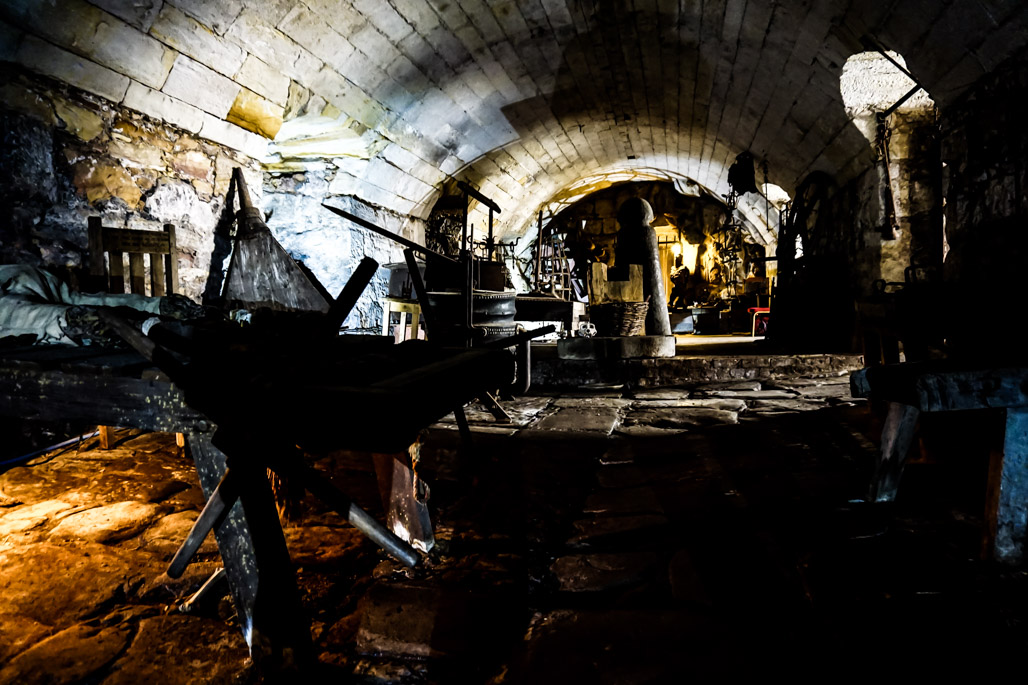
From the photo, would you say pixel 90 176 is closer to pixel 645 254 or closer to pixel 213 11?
pixel 213 11

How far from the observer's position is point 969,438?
3107 mm

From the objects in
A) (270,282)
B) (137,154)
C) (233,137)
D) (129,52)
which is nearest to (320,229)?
(233,137)

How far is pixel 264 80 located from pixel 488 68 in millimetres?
3073

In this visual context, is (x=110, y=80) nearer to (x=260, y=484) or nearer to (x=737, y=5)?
(x=260, y=484)

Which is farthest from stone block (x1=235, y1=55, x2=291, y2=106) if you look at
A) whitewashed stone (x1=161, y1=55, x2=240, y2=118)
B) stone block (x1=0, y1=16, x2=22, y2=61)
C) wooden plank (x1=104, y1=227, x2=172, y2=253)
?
wooden plank (x1=104, y1=227, x2=172, y2=253)

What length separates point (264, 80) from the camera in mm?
5711

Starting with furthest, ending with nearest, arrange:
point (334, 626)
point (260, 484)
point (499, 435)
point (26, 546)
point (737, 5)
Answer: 1. point (737, 5)
2. point (499, 435)
3. point (26, 546)
4. point (334, 626)
5. point (260, 484)

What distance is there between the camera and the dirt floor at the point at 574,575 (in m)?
1.66

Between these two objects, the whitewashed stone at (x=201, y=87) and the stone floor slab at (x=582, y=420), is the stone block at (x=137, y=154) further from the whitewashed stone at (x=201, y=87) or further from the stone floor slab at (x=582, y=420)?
the stone floor slab at (x=582, y=420)

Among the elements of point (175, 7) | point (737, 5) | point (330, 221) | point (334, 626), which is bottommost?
point (334, 626)

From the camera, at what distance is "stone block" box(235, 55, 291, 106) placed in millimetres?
5453

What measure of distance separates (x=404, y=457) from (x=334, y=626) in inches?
30.9

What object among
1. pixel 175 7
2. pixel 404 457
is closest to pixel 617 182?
pixel 175 7

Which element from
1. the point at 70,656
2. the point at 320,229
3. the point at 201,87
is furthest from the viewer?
the point at 320,229
